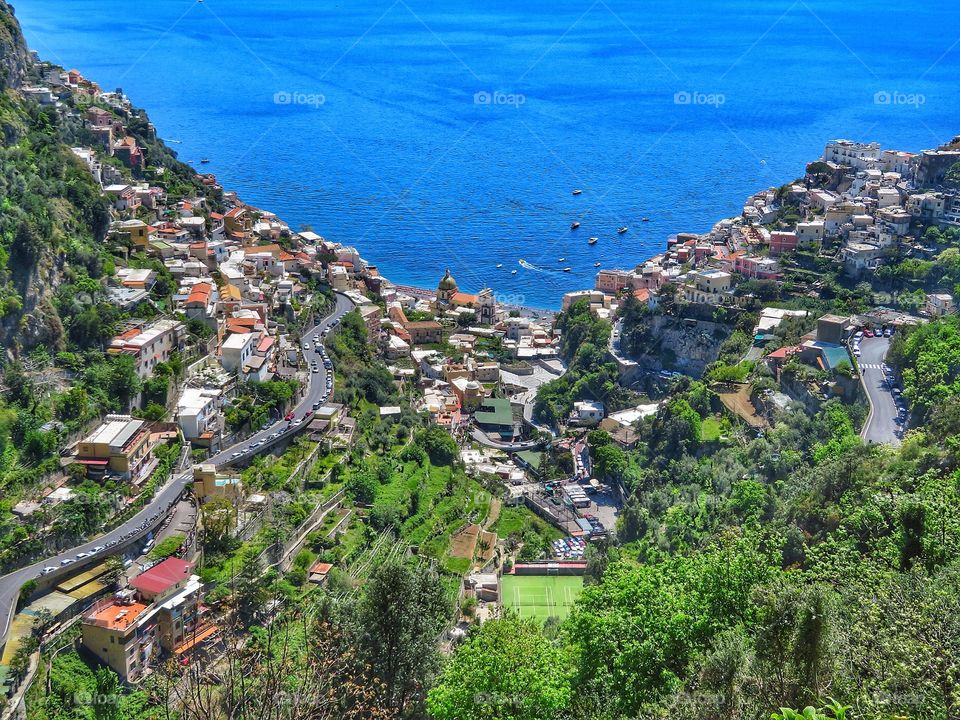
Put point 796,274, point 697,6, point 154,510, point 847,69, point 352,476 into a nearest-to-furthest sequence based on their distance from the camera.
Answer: point 154,510
point 352,476
point 796,274
point 847,69
point 697,6

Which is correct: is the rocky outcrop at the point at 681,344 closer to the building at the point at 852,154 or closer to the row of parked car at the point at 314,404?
the row of parked car at the point at 314,404

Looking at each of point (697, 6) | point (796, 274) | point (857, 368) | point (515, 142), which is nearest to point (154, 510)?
point (857, 368)

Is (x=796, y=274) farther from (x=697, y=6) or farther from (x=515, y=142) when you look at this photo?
(x=697, y=6)

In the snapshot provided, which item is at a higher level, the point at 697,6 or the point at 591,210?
the point at 697,6

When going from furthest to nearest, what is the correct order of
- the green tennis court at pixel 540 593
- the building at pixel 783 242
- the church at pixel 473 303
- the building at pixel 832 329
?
the church at pixel 473 303, the building at pixel 783 242, the building at pixel 832 329, the green tennis court at pixel 540 593

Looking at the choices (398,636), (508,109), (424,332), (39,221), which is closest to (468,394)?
(424,332)

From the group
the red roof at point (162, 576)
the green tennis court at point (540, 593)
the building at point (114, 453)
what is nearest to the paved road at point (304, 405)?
the building at point (114, 453)
